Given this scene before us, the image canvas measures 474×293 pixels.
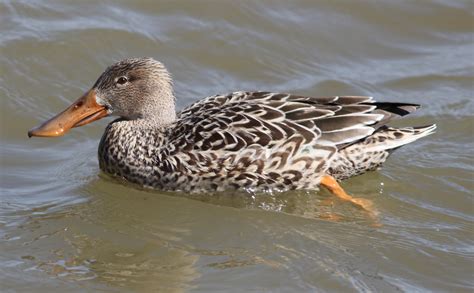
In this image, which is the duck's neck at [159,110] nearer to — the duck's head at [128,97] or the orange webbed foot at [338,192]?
the duck's head at [128,97]

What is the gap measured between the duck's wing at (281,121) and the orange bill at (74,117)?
0.83m

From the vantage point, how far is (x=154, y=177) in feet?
29.2

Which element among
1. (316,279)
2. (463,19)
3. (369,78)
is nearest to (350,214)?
(316,279)

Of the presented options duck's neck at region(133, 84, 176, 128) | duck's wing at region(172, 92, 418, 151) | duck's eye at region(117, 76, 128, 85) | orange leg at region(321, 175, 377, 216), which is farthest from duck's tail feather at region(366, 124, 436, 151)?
duck's eye at region(117, 76, 128, 85)

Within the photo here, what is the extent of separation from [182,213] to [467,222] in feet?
8.57

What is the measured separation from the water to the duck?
0.21m

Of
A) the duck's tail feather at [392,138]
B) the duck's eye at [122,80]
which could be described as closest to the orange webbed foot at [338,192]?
the duck's tail feather at [392,138]

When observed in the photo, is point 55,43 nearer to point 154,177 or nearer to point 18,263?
point 154,177

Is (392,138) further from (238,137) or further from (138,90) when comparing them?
(138,90)

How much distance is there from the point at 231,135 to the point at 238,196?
1.97 feet

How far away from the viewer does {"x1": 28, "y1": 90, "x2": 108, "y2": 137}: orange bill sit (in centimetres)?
898

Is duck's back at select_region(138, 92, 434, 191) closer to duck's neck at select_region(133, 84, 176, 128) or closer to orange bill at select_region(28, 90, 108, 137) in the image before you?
duck's neck at select_region(133, 84, 176, 128)

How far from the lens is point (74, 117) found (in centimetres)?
909

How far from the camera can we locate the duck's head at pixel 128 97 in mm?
9133
